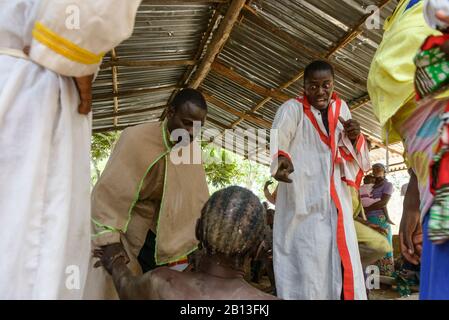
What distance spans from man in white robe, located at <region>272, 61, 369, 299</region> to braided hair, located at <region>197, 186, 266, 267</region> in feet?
4.16

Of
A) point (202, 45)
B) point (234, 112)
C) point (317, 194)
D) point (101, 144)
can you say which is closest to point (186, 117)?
point (317, 194)

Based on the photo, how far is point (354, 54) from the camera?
20.1 feet

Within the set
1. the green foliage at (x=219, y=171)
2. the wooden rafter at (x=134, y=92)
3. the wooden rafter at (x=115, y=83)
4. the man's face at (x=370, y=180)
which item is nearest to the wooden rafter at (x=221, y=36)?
the wooden rafter at (x=134, y=92)

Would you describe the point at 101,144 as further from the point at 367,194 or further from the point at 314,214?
the point at 314,214

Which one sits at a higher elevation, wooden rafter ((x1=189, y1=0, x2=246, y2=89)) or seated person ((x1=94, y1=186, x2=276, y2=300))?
wooden rafter ((x1=189, y1=0, x2=246, y2=89))

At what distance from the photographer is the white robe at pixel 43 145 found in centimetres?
150

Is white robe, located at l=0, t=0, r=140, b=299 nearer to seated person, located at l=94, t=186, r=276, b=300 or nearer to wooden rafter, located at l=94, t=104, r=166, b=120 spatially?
seated person, located at l=94, t=186, r=276, b=300

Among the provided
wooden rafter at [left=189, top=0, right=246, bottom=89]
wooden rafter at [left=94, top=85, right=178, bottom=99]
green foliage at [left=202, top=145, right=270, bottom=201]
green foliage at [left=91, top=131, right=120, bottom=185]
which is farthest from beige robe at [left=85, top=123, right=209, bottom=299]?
green foliage at [left=91, top=131, right=120, bottom=185]

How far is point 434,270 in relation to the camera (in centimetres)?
137

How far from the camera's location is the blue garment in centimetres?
132

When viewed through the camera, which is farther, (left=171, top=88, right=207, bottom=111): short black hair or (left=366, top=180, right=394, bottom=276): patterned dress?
(left=366, top=180, right=394, bottom=276): patterned dress

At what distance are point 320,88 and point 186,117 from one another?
125 centimetres

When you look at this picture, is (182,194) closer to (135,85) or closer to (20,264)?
(20,264)

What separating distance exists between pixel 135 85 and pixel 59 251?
7.71m
